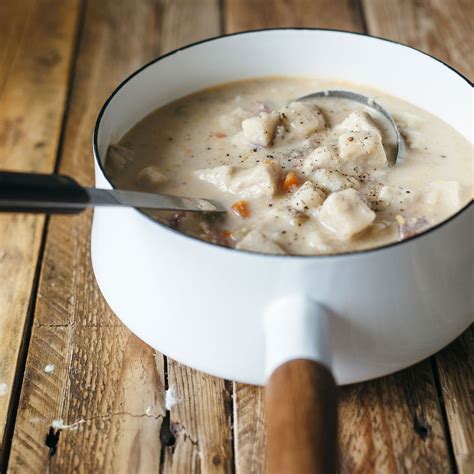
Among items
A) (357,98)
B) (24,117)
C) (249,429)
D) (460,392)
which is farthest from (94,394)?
(24,117)

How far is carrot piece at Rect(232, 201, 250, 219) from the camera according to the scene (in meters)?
1.61

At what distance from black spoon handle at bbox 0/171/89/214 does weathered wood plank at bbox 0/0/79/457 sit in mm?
512

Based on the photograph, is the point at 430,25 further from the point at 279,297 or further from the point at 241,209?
the point at 279,297

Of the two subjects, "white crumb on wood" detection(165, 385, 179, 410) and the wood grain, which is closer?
the wood grain

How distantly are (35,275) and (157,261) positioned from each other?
58cm

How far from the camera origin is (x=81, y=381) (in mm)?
1568

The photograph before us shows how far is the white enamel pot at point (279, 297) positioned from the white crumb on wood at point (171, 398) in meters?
0.10

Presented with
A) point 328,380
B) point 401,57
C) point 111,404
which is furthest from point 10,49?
point 328,380

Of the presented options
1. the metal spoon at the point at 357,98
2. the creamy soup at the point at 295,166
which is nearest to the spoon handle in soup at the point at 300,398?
the creamy soup at the point at 295,166

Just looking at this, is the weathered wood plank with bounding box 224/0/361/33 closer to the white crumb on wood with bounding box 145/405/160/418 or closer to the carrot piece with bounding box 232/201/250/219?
the carrot piece with bounding box 232/201/250/219

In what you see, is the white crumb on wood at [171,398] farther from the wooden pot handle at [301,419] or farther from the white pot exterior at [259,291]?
the wooden pot handle at [301,419]

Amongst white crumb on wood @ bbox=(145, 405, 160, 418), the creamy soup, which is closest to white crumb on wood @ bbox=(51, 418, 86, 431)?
white crumb on wood @ bbox=(145, 405, 160, 418)

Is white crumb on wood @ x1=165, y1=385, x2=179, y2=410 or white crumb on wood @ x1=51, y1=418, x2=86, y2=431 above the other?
white crumb on wood @ x1=165, y1=385, x2=179, y2=410

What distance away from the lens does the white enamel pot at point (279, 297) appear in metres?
1.26
